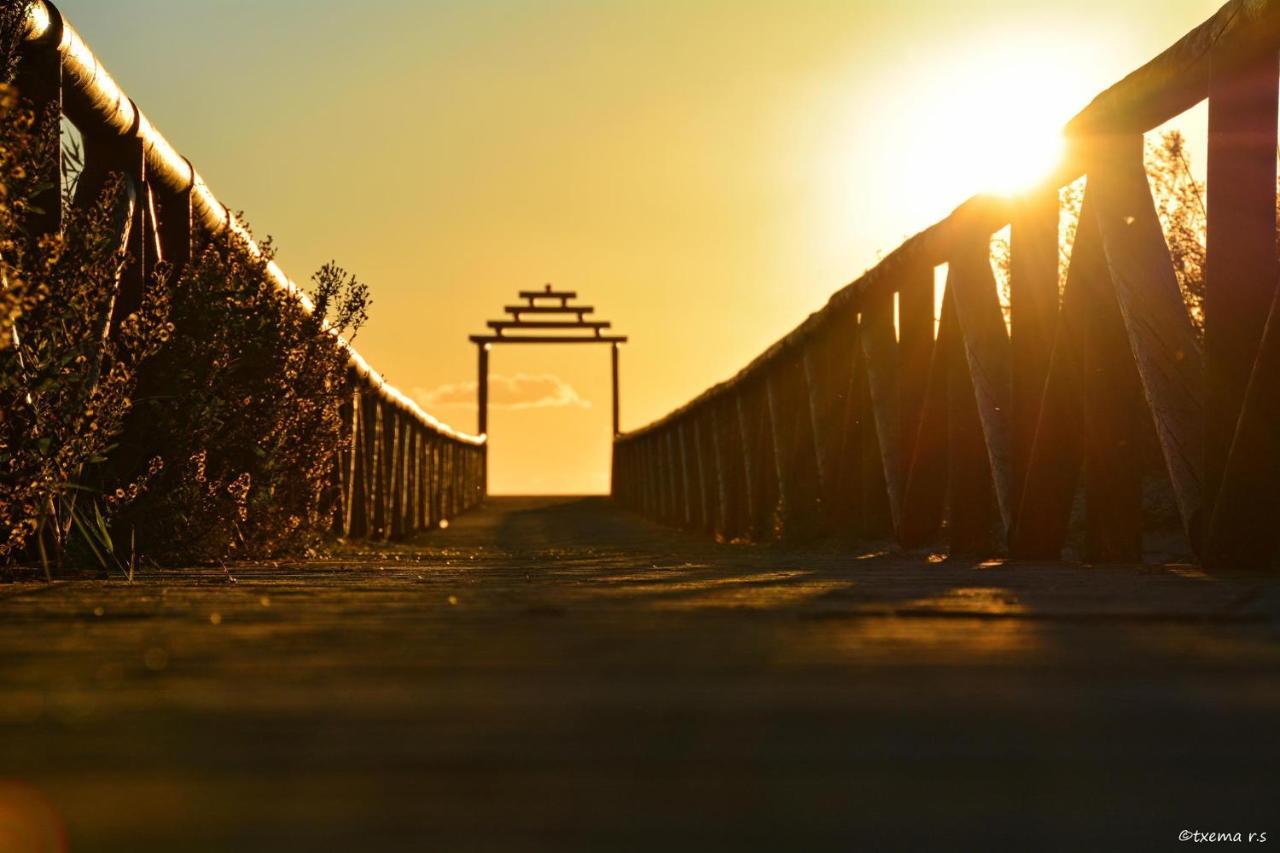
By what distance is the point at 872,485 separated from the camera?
8.38 metres

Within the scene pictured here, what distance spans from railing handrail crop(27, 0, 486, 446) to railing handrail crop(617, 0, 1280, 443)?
10.3ft

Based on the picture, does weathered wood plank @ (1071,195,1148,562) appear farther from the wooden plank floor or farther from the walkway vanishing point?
the wooden plank floor

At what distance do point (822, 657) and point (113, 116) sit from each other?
14.4 ft

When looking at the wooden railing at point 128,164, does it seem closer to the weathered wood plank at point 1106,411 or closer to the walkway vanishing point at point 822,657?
the walkway vanishing point at point 822,657

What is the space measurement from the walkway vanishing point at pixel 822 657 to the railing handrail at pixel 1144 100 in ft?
0.05

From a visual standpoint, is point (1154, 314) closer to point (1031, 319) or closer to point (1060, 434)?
point (1060, 434)

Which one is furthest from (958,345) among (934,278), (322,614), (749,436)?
(749,436)

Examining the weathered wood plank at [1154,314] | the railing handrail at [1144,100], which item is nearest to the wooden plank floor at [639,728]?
the weathered wood plank at [1154,314]

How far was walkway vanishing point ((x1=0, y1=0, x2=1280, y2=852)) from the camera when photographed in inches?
41.8

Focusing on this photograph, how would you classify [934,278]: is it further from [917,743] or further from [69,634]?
[917,743]

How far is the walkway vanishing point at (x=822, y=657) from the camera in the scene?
1.06m

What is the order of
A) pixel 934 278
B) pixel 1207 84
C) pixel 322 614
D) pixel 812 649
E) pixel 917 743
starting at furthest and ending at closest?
pixel 934 278 → pixel 1207 84 → pixel 322 614 → pixel 812 649 → pixel 917 743

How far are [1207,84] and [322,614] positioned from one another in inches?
127

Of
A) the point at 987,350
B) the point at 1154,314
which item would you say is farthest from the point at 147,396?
the point at 1154,314
